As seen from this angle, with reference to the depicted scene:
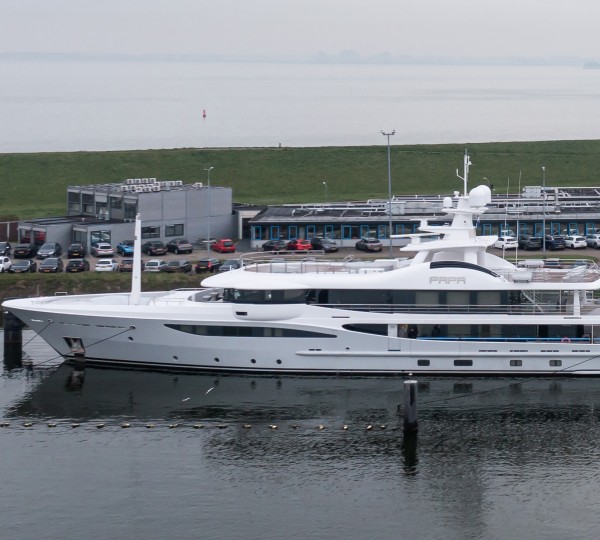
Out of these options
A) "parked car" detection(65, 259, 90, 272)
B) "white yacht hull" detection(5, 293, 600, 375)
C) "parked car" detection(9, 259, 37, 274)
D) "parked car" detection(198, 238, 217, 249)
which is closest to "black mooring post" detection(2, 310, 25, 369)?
"white yacht hull" detection(5, 293, 600, 375)

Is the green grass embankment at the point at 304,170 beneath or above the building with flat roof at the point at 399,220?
above

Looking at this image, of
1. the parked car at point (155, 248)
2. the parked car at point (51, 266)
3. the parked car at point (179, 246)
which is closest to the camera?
the parked car at point (51, 266)

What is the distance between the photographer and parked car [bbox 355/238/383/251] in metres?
75.0

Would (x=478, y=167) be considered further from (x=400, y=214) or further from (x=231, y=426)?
(x=231, y=426)

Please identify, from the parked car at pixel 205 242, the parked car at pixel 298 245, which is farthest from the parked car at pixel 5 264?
the parked car at pixel 298 245

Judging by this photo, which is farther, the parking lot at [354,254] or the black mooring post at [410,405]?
the parking lot at [354,254]

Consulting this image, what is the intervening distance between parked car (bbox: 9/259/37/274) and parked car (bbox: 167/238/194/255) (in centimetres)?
975

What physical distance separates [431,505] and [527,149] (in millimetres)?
90271

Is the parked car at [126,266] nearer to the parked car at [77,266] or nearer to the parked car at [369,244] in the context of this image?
the parked car at [77,266]

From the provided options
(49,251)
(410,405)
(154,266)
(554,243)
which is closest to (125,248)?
(49,251)

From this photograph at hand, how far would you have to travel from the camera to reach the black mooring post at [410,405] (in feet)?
130

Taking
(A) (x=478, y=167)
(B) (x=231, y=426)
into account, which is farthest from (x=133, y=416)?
(A) (x=478, y=167)

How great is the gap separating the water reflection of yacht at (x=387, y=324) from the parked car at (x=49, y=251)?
25426mm

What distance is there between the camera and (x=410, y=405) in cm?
3956
